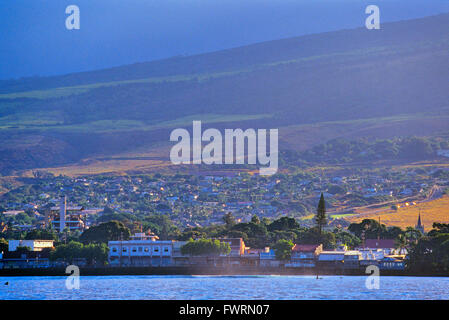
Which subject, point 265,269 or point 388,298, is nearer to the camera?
point 388,298

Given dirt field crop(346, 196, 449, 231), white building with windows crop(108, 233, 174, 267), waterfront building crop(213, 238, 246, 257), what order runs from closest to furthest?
waterfront building crop(213, 238, 246, 257) < white building with windows crop(108, 233, 174, 267) < dirt field crop(346, 196, 449, 231)

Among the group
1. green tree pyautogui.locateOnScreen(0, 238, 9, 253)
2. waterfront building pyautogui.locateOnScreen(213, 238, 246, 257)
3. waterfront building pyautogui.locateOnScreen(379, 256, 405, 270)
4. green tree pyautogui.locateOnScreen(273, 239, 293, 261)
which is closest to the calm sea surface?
waterfront building pyautogui.locateOnScreen(379, 256, 405, 270)

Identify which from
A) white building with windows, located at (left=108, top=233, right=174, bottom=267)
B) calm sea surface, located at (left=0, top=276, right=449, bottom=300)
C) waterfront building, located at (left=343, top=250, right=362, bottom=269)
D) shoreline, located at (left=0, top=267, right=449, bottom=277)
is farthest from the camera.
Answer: white building with windows, located at (left=108, top=233, right=174, bottom=267)

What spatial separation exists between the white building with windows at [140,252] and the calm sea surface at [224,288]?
1115 cm

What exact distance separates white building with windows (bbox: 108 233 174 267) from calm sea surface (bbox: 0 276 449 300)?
36.6 feet

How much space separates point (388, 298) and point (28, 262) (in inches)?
1904

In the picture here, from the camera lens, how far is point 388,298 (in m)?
65.8

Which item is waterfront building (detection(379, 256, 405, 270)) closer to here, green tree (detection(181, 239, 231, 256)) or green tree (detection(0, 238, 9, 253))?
green tree (detection(181, 239, 231, 256))

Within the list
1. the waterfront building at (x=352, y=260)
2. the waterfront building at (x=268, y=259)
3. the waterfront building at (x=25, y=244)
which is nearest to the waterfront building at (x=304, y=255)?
the waterfront building at (x=268, y=259)

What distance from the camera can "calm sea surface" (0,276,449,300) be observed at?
67.7 metres

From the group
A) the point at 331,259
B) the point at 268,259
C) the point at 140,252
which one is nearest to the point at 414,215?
the point at 268,259

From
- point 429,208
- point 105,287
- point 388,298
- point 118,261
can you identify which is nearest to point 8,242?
point 118,261

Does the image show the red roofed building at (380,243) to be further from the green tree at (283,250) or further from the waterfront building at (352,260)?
the green tree at (283,250)

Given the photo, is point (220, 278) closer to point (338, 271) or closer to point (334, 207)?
point (338, 271)
